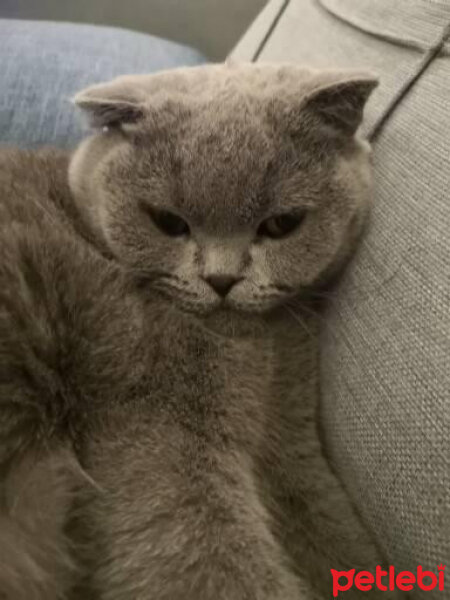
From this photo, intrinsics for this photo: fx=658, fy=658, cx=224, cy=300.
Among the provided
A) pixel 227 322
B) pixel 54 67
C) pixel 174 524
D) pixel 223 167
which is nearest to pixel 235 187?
pixel 223 167

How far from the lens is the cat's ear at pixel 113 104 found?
88 centimetres

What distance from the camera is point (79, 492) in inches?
30.2

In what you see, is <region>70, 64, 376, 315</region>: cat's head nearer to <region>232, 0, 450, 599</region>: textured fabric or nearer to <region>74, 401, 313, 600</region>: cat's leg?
<region>232, 0, 450, 599</region>: textured fabric

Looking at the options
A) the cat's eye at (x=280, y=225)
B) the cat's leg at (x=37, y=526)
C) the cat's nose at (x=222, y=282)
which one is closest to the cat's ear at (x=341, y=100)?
the cat's eye at (x=280, y=225)

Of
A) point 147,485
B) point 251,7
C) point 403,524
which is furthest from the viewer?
point 251,7

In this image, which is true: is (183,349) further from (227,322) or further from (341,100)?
(341,100)

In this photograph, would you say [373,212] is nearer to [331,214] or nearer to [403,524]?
[331,214]

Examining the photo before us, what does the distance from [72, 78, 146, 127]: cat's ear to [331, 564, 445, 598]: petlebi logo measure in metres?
0.64

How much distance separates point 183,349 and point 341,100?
381mm

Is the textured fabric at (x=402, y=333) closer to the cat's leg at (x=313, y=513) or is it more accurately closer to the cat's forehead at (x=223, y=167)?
the cat's leg at (x=313, y=513)

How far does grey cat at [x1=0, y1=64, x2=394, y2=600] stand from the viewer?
2.46 feet

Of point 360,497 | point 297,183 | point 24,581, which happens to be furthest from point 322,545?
point 297,183

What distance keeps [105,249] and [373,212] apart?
0.37m

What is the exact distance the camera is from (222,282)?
842mm
